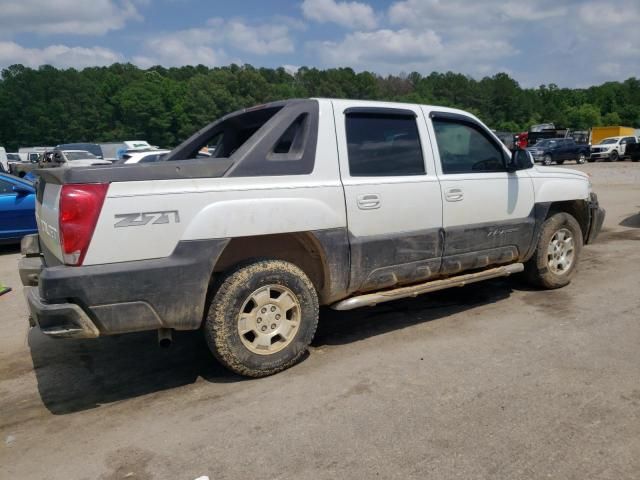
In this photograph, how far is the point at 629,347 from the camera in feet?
13.4

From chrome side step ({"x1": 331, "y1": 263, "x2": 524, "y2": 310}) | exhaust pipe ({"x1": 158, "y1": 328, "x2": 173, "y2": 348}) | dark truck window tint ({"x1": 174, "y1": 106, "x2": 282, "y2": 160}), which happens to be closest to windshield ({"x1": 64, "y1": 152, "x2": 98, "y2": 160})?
dark truck window tint ({"x1": 174, "y1": 106, "x2": 282, "y2": 160})

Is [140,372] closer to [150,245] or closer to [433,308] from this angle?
[150,245]

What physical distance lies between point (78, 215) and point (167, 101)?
308 feet

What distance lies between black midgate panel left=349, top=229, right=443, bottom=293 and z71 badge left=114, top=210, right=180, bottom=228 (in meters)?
1.40

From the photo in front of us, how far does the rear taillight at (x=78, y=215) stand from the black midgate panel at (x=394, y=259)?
72.8 inches

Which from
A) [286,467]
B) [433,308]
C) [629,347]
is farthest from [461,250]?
[286,467]

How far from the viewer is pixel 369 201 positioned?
159 inches

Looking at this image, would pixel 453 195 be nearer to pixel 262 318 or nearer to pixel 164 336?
pixel 262 318

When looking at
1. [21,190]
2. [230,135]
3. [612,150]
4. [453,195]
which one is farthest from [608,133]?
[230,135]

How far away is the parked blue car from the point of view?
358 inches

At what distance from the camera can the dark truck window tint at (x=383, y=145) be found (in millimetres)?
4105

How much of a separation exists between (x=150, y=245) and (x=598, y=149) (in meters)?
39.6

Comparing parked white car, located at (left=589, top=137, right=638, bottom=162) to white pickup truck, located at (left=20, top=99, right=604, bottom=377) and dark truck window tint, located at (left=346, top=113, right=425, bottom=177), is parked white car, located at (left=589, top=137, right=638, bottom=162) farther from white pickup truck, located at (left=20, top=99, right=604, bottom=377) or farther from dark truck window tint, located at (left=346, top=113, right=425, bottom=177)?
dark truck window tint, located at (left=346, top=113, right=425, bottom=177)

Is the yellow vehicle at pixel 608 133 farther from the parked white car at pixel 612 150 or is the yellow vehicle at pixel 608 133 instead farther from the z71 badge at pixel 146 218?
the z71 badge at pixel 146 218
